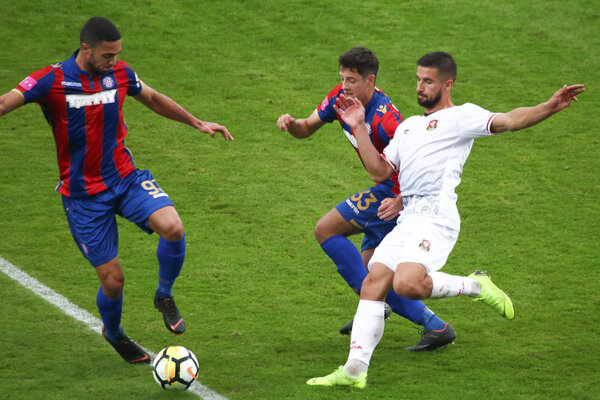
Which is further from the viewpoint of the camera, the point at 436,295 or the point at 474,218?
the point at 474,218

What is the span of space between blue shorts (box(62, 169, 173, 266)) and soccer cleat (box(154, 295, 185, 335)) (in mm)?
484

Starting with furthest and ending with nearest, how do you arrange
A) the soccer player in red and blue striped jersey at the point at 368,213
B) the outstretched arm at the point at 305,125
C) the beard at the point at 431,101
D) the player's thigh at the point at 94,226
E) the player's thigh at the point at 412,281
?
the outstretched arm at the point at 305,125, the soccer player in red and blue striped jersey at the point at 368,213, the player's thigh at the point at 94,226, the beard at the point at 431,101, the player's thigh at the point at 412,281

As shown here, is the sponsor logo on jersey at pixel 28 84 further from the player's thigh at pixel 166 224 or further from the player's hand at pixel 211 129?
the player's hand at pixel 211 129

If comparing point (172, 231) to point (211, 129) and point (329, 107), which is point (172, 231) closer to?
point (211, 129)

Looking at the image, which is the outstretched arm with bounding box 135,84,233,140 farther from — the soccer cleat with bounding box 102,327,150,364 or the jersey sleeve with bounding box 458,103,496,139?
the jersey sleeve with bounding box 458,103,496,139

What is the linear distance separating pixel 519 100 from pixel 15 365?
7391 millimetres

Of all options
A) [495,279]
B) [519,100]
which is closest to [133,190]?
[495,279]

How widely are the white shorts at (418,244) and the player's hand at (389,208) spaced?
12cm

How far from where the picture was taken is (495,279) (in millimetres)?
7516

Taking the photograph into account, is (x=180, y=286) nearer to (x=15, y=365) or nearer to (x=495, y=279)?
(x=15, y=365)

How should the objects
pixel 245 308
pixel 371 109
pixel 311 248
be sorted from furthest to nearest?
pixel 311 248, pixel 245 308, pixel 371 109

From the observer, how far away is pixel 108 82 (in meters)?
5.92

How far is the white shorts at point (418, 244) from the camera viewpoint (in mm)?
5504

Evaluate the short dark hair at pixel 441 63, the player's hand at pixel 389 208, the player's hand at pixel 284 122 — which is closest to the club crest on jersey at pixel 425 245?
the player's hand at pixel 389 208
